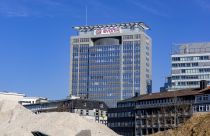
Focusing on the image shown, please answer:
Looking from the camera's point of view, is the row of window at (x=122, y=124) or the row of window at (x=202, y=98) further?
the row of window at (x=122, y=124)

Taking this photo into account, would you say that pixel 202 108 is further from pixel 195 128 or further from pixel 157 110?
pixel 195 128

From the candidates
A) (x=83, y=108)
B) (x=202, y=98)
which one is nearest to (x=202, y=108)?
(x=202, y=98)

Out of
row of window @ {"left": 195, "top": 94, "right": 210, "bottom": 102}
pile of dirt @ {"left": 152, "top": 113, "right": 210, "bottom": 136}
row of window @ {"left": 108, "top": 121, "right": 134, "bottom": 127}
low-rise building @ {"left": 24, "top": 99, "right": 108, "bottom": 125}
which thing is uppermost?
row of window @ {"left": 195, "top": 94, "right": 210, "bottom": 102}

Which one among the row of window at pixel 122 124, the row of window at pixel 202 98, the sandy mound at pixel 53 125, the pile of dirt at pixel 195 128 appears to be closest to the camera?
the pile of dirt at pixel 195 128

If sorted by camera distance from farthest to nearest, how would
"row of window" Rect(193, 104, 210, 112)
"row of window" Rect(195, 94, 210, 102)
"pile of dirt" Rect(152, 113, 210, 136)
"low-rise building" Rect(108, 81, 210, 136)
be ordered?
"low-rise building" Rect(108, 81, 210, 136) < "row of window" Rect(195, 94, 210, 102) < "row of window" Rect(193, 104, 210, 112) < "pile of dirt" Rect(152, 113, 210, 136)

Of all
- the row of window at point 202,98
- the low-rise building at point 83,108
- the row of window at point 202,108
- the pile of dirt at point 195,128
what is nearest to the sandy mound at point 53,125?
the pile of dirt at point 195,128

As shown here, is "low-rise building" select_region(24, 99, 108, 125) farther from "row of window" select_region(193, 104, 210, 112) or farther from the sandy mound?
the sandy mound

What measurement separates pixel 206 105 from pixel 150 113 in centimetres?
2163

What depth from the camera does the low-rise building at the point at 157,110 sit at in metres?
143

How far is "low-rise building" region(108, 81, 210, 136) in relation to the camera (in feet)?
470

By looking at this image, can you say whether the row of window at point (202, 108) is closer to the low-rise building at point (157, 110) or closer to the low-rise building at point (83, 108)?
the low-rise building at point (157, 110)

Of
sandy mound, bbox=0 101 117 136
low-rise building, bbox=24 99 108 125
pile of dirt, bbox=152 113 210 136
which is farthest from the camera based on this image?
low-rise building, bbox=24 99 108 125

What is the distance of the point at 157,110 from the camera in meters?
154

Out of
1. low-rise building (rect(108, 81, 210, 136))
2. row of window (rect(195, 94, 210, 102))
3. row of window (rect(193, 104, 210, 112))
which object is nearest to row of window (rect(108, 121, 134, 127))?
low-rise building (rect(108, 81, 210, 136))
